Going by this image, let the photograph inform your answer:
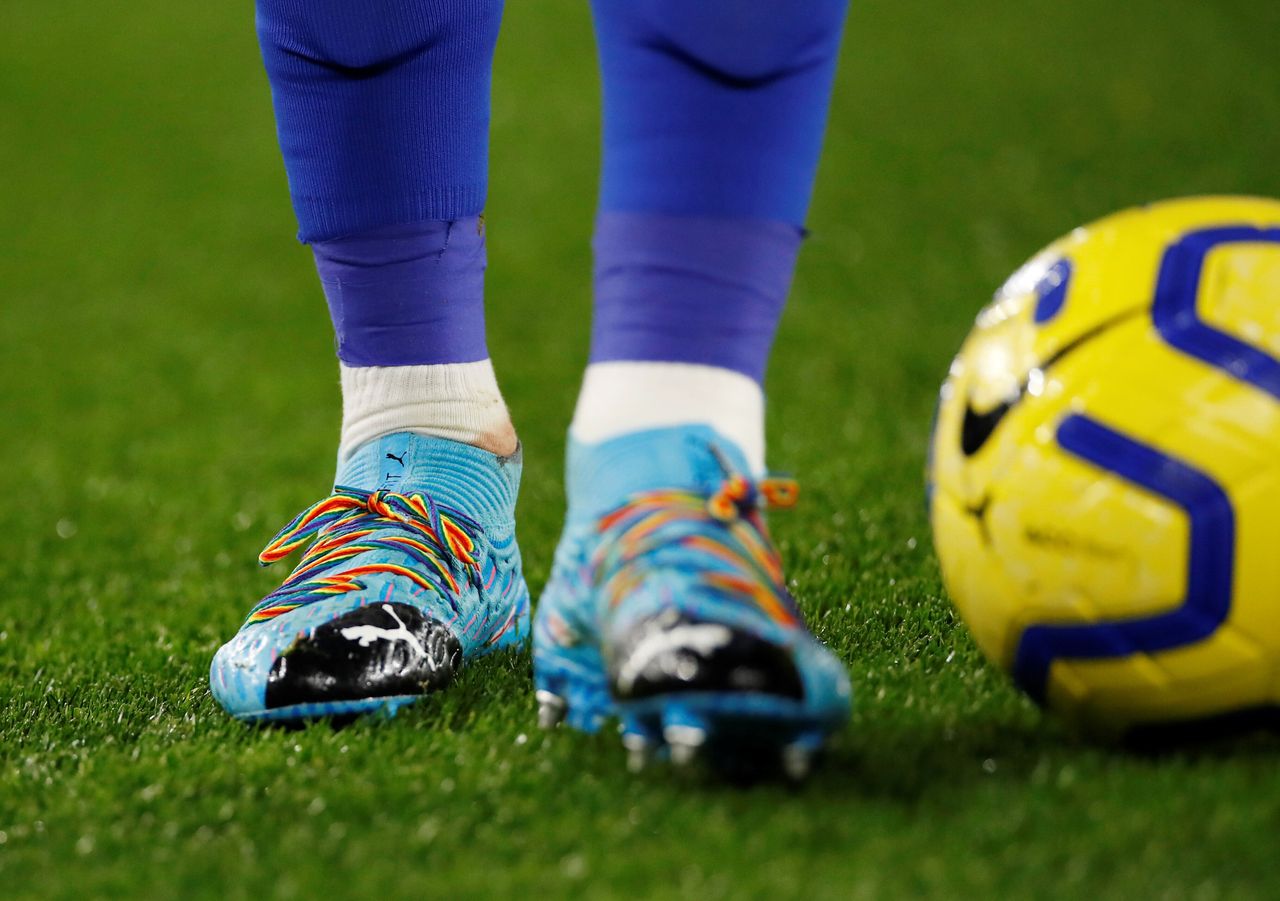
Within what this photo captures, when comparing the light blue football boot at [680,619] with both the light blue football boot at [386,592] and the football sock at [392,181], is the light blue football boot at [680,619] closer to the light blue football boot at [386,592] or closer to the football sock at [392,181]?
the light blue football boot at [386,592]

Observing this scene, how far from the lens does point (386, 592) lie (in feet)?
4.67

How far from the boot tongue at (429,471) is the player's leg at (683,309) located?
0.36 metres

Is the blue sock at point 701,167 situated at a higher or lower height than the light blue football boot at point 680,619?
higher

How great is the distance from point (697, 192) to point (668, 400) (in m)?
0.17

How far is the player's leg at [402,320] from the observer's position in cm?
146

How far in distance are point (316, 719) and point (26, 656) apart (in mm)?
599

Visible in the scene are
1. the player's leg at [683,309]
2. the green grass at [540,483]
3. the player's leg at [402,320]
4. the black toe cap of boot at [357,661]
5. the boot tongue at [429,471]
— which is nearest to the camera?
the green grass at [540,483]

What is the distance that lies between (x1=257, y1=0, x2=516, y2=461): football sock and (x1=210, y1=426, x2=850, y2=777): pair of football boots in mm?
68

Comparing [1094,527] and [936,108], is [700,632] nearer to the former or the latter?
[1094,527]

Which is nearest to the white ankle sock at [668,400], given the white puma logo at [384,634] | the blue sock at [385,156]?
the white puma logo at [384,634]

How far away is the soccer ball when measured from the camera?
1.05 meters

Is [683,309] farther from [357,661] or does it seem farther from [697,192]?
[357,661]

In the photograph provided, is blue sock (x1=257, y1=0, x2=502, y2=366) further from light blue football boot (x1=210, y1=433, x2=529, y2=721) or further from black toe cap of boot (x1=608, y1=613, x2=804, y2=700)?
black toe cap of boot (x1=608, y1=613, x2=804, y2=700)

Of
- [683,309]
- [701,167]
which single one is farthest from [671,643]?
[701,167]
